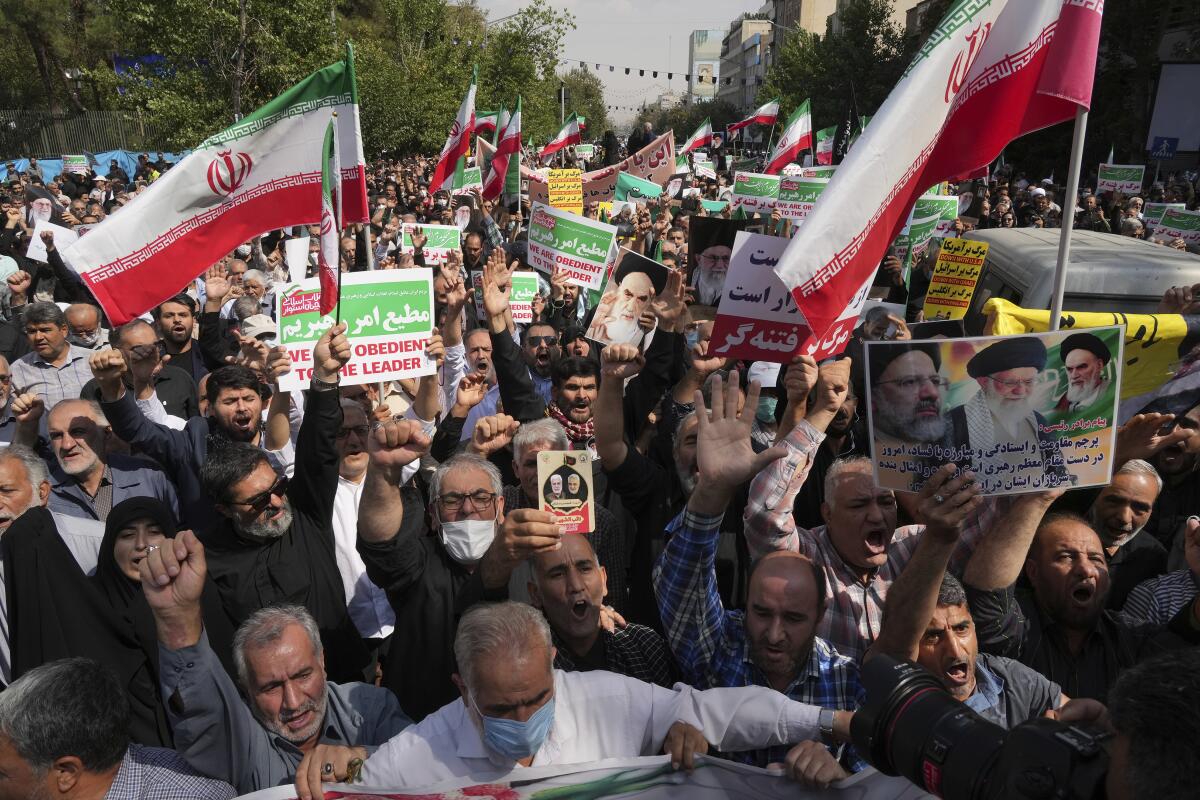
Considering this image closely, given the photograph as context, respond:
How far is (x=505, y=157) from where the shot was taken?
42.1 feet

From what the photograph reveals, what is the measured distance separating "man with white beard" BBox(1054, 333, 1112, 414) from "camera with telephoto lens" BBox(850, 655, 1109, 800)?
1.23 meters

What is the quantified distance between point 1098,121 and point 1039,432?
1330 inches

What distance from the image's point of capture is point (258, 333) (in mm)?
6602

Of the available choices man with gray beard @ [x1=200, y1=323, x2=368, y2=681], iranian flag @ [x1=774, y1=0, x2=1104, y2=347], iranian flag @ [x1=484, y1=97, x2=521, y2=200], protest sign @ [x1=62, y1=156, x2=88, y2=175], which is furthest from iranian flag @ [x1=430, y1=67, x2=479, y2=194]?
protest sign @ [x1=62, y1=156, x2=88, y2=175]

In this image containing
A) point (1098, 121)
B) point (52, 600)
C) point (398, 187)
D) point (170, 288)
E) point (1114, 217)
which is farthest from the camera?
point (1098, 121)

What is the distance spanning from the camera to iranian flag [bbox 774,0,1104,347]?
3482mm

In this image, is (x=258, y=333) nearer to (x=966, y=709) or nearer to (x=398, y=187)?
(x=966, y=709)

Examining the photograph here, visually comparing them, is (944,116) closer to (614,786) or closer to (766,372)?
(766,372)

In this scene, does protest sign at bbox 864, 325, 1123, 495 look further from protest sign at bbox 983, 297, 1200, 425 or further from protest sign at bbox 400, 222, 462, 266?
protest sign at bbox 400, 222, 462, 266

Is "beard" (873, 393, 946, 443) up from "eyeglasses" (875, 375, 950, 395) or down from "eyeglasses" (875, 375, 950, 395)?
down

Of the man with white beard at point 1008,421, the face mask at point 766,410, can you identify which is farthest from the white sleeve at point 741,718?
the face mask at point 766,410

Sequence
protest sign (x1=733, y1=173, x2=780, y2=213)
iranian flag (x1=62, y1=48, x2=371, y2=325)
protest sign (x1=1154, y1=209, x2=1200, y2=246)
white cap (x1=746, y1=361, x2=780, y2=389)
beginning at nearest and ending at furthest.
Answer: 1. iranian flag (x1=62, y1=48, x2=371, y2=325)
2. white cap (x1=746, y1=361, x2=780, y2=389)
3. protest sign (x1=1154, y1=209, x2=1200, y2=246)
4. protest sign (x1=733, y1=173, x2=780, y2=213)

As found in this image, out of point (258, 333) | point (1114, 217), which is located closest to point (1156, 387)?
point (258, 333)

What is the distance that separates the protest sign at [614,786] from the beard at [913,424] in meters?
1.04
